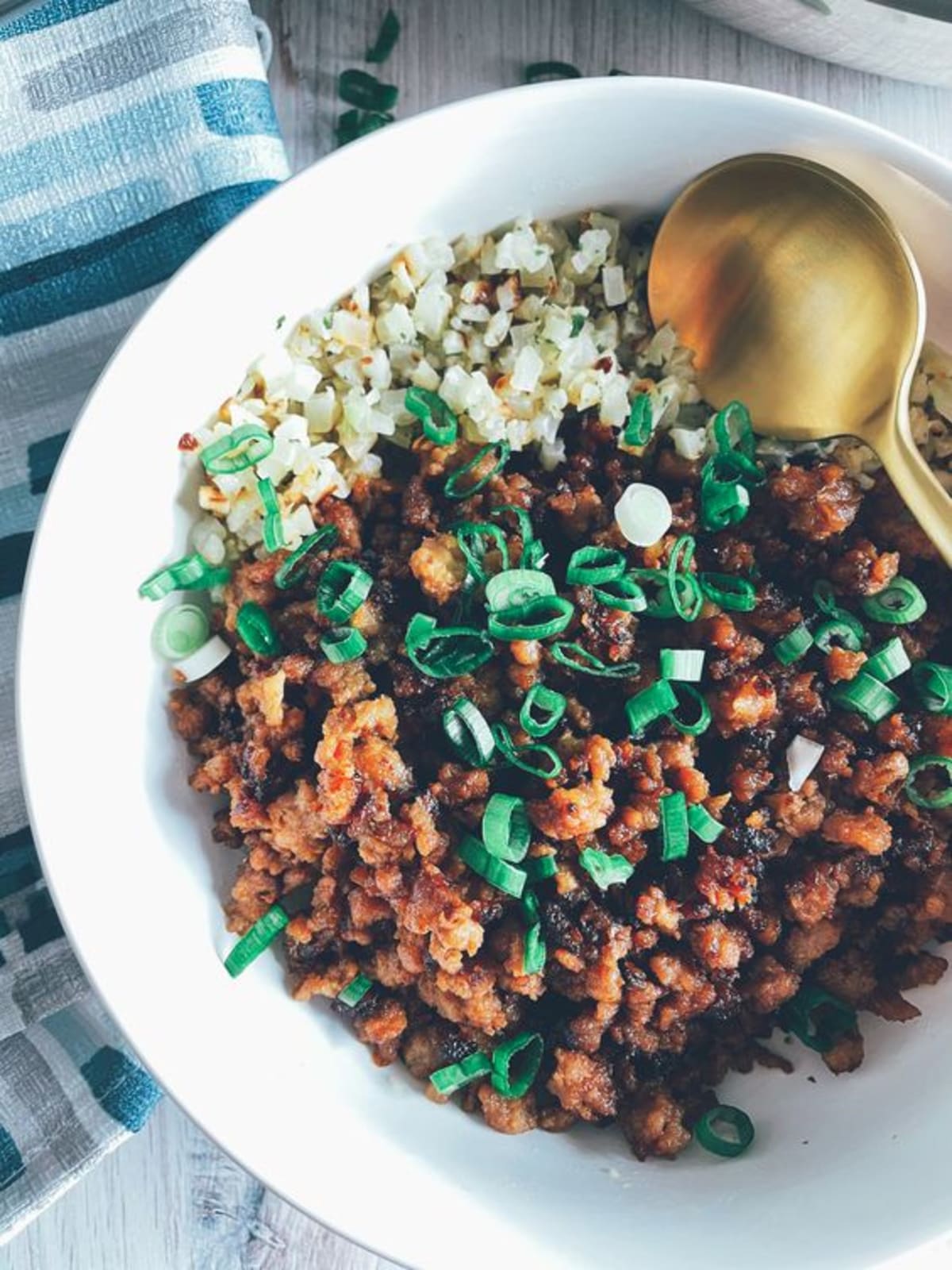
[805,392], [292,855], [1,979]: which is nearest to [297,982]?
[292,855]

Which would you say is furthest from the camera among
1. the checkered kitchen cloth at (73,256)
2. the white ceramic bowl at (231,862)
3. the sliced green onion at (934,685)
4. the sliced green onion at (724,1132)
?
the checkered kitchen cloth at (73,256)

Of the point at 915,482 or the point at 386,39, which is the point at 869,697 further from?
the point at 386,39

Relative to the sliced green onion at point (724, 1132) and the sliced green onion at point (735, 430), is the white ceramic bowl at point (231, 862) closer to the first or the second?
the sliced green onion at point (724, 1132)

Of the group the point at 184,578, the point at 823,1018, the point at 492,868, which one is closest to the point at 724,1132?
the point at 823,1018

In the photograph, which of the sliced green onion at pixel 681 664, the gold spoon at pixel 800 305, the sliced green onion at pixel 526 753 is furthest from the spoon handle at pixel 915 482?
the sliced green onion at pixel 526 753

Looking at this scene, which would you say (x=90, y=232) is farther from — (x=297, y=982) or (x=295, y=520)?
(x=297, y=982)

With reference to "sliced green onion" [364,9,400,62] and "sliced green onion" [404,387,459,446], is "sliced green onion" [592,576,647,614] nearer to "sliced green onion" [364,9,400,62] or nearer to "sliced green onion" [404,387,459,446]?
"sliced green onion" [404,387,459,446]
